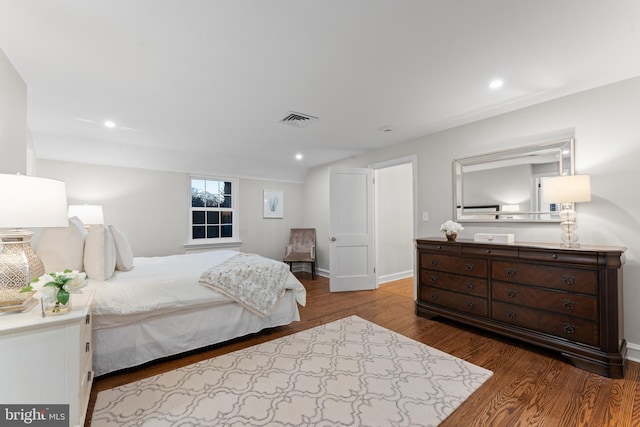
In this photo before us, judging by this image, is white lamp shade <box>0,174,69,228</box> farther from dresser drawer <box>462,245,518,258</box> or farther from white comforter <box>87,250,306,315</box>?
dresser drawer <box>462,245,518,258</box>

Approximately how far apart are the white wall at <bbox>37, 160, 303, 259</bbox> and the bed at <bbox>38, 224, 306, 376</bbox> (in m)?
1.98

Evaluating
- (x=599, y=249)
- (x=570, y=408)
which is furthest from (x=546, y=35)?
(x=570, y=408)

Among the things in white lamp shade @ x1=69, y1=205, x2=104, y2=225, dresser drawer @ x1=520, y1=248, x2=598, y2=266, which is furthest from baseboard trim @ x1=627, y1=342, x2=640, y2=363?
white lamp shade @ x1=69, y1=205, x2=104, y2=225

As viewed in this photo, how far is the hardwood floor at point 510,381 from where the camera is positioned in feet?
5.46

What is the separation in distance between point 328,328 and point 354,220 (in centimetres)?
204

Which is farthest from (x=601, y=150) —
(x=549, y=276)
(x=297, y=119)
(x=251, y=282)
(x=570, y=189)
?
(x=251, y=282)

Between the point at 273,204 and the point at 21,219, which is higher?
the point at 273,204

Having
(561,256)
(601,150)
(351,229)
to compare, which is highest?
(601,150)

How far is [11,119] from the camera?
2.04 m

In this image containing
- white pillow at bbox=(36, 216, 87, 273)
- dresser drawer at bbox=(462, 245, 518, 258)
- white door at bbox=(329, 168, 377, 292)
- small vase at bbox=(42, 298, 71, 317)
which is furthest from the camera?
white door at bbox=(329, 168, 377, 292)

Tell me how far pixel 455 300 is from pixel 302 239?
3.51 metres

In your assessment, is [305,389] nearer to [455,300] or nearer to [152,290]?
[152,290]

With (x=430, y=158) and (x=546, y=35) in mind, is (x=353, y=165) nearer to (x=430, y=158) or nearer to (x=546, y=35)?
(x=430, y=158)

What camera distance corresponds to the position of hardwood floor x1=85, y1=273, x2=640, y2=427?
1664 mm
